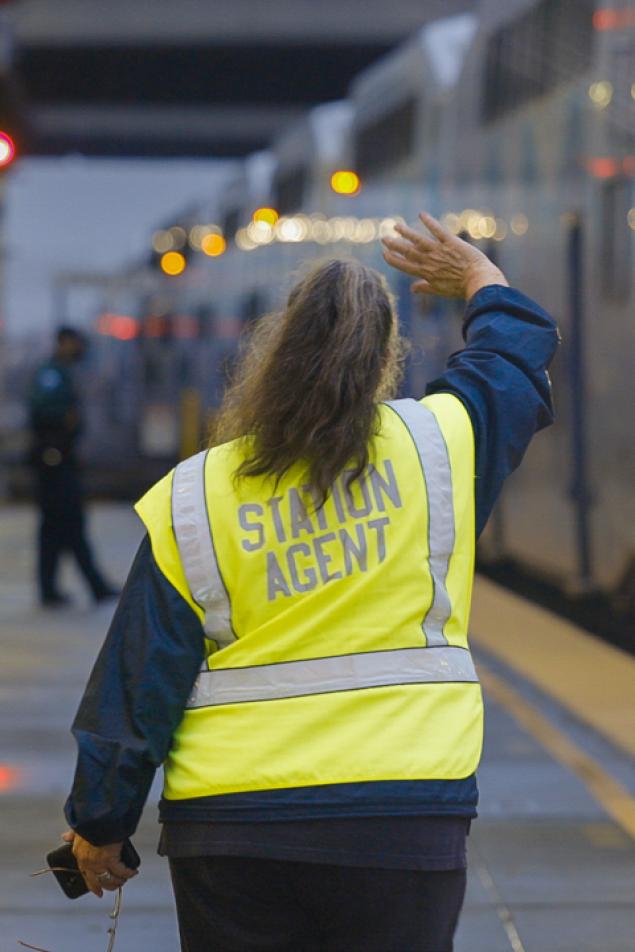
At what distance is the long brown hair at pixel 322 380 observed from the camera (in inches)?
119

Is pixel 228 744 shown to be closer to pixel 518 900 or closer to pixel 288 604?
pixel 288 604

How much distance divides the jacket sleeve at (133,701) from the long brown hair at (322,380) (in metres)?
0.25

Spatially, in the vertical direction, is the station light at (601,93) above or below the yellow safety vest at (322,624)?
above

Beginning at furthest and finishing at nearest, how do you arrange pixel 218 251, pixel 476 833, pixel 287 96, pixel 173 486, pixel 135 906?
1. pixel 287 96
2. pixel 218 251
3. pixel 476 833
4. pixel 135 906
5. pixel 173 486

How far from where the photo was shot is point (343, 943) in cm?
292

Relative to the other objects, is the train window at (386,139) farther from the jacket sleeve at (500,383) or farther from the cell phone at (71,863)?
the cell phone at (71,863)

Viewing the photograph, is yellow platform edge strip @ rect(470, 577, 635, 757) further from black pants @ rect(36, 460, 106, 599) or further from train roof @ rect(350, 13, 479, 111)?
train roof @ rect(350, 13, 479, 111)

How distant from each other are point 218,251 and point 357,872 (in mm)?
25703

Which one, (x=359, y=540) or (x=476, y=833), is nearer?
(x=359, y=540)

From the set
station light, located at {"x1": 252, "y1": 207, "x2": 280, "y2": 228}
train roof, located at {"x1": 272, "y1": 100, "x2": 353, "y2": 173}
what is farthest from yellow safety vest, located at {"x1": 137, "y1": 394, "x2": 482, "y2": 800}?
station light, located at {"x1": 252, "y1": 207, "x2": 280, "y2": 228}

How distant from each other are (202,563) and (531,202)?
1064 centimetres

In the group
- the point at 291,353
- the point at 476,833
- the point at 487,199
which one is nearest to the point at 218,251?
the point at 487,199

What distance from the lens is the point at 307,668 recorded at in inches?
118

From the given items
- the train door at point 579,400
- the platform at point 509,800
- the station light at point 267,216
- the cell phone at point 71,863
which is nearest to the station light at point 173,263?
the station light at point 267,216
